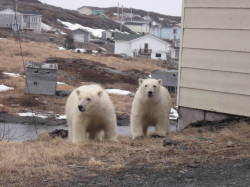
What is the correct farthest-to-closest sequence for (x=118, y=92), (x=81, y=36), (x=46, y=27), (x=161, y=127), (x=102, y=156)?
(x=46, y=27) < (x=81, y=36) < (x=118, y=92) < (x=161, y=127) < (x=102, y=156)

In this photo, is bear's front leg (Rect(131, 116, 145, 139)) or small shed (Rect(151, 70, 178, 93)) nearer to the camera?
bear's front leg (Rect(131, 116, 145, 139))

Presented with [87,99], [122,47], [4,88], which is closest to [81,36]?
[122,47]

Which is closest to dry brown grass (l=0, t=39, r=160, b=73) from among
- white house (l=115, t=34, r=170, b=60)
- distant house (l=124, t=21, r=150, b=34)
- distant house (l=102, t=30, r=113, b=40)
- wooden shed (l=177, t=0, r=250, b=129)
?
white house (l=115, t=34, r=170, b=60)

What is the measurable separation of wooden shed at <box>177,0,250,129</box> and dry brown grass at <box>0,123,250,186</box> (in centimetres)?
154

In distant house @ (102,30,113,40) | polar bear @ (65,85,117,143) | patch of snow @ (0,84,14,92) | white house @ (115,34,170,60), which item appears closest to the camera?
polar bear @ (65,85,117,143)

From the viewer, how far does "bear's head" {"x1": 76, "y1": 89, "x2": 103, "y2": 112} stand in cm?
932

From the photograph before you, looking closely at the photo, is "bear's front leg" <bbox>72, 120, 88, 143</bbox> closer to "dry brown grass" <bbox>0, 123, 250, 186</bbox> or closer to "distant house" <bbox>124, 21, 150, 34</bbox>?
"dry brown grass" <bbox>0, 123, 250, 186</bbox>

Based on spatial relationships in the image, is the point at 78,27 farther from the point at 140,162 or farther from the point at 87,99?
the point at 140,162

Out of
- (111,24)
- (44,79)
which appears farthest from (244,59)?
(111,24)

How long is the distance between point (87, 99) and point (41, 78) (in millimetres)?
21240

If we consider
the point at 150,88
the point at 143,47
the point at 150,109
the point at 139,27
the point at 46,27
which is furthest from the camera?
the point at 139,27

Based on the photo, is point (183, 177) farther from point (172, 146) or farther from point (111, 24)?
point (111, 24)

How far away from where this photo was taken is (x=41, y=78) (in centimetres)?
3028

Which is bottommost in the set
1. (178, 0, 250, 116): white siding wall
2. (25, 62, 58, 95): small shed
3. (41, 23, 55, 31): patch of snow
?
(25, 62, 58, 95): small shed
